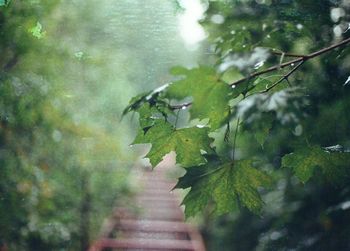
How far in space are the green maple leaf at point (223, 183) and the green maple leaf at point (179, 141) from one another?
0.03 metres

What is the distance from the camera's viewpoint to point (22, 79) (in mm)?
1876

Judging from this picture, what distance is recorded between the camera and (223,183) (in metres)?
0.55

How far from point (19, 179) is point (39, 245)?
50 centimetres

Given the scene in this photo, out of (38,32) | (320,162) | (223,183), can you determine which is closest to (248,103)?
(223,183)

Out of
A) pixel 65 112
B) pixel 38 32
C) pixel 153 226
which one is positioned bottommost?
pixel 153 226

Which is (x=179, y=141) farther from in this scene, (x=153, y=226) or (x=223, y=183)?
(x=153, y=226)

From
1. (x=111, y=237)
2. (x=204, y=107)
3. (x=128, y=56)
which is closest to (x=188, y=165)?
(x=204, y=107)

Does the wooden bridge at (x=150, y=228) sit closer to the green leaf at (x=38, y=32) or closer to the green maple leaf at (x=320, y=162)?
the green leaf at (x=38, y=32)

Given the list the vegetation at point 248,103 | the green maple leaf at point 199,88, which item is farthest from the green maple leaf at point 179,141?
the green maple leaf at point 199,88

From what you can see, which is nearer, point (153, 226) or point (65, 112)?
point (65, 112)

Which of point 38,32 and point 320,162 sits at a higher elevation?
point 320,162

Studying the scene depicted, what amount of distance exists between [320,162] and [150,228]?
2.20 meters

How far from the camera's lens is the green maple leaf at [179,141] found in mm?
555

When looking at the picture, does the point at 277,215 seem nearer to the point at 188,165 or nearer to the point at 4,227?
the point at 188,165
